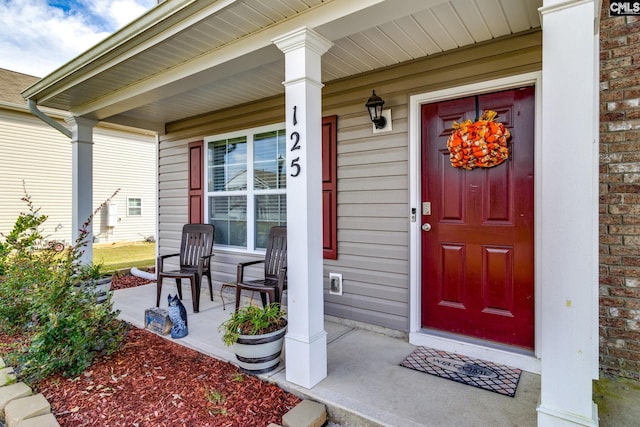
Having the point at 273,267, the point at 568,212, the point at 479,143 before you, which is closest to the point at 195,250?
the point at 273,267

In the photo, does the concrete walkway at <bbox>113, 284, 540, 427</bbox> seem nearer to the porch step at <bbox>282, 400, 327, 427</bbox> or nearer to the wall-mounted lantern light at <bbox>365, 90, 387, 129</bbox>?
the porch step at <bbox>282, 400, 327, 427</bbox>

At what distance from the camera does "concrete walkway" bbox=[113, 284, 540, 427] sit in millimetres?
1756

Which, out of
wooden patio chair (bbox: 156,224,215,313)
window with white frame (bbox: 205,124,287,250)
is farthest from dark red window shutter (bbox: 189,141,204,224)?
wooden patio chair (bbox: 156,224,215,313)

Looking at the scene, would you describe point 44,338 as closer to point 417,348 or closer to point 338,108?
point 417,348

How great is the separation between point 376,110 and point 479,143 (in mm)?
856

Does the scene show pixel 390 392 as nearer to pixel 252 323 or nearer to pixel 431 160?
pixel 252 323

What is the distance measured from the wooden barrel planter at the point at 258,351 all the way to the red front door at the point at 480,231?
1.25 m

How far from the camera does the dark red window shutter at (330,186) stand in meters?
3.21

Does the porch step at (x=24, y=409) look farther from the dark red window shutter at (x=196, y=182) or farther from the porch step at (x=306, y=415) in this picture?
the dark red window shutter at (x=196, y=182)

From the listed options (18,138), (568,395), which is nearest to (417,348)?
(568,395)

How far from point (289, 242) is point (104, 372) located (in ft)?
5.13

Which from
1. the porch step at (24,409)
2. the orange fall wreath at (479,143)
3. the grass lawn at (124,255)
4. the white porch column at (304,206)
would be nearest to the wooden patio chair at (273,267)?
the white porch column at (304,206)

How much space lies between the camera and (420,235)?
2762mm

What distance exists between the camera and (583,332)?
54.1 inches
